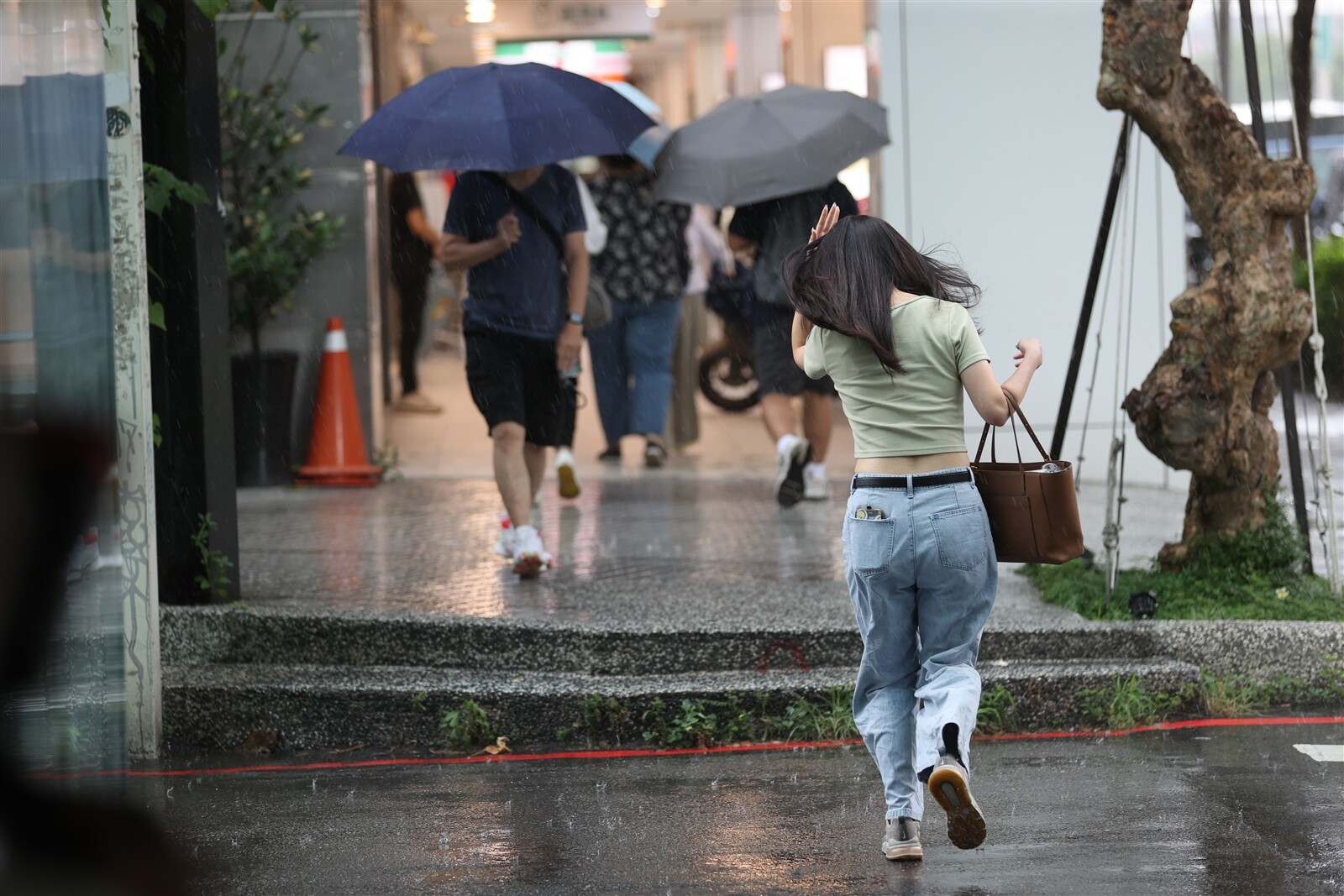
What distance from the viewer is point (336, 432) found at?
948 centimetres

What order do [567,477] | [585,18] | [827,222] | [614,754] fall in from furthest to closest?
[585,18]
[567,477]
[614,754]
[827,222]

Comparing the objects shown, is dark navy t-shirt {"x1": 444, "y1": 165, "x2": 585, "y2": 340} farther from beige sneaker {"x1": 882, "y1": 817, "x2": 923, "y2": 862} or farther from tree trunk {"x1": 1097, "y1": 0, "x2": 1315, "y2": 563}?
beige sneaker {"x1": 882, "y1": 817, "x2": 923, "y2": 862}

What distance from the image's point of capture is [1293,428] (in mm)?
6121

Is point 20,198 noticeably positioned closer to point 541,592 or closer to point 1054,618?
point 541,592

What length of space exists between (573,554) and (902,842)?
340 centimetres

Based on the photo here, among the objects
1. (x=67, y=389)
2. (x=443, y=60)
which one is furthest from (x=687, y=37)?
(x=67, y=389)

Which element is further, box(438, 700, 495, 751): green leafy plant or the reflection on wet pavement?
the reflection on wet pavement

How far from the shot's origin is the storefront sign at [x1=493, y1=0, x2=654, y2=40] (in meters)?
18.1

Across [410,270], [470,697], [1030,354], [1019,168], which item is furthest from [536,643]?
[410,270]

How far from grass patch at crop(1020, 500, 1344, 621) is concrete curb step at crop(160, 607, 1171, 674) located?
36 centimetres

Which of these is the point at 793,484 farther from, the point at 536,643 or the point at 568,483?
the point at 536,643

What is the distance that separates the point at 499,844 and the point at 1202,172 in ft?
12.2

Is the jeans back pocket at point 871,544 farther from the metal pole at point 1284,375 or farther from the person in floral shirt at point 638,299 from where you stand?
the person in floral shirt at point 638,299

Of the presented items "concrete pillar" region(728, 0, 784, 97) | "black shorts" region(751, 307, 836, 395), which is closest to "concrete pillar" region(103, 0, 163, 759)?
"black shorts" region(751, 307, 836, 395)
